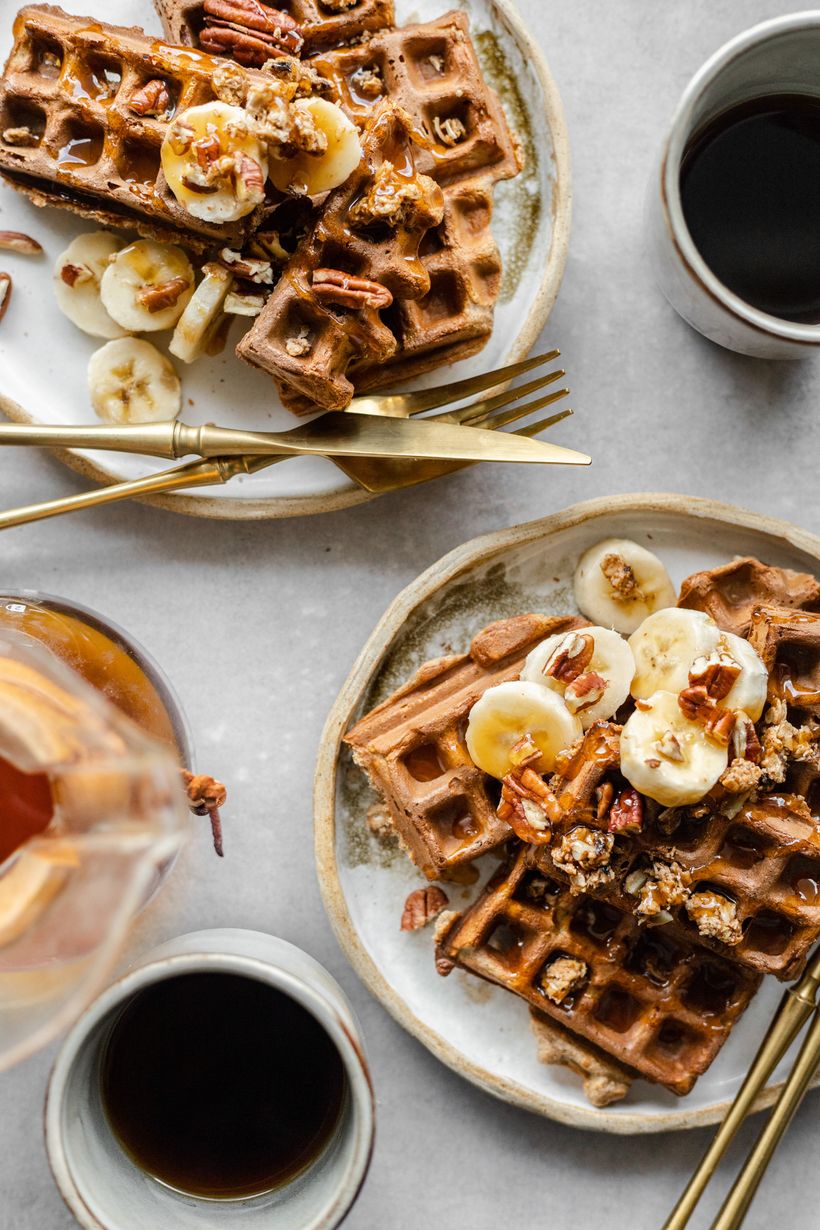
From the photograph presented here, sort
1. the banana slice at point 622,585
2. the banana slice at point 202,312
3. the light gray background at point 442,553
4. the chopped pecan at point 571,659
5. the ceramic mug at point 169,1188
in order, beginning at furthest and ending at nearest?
the light gray background at point 442,553
the banana slice at point 622,585
the banana slice at point 202,312
the chopped pecan at point 571,659
the ceramic mug at point 169,1188

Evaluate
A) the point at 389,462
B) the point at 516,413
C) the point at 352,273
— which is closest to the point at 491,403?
the point at 516,413

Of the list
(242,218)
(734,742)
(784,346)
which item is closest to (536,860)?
(734,742)

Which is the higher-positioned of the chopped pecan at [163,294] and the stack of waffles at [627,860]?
the chopped pecan at [163,294]

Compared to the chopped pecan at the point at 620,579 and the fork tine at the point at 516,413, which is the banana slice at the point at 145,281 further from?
the chopped pecan at the point at 620,579

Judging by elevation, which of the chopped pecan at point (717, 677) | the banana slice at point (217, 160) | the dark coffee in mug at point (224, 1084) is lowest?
the dark coffee in mug at point (224, 1084)

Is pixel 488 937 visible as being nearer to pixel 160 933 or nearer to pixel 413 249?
pixel 160 933

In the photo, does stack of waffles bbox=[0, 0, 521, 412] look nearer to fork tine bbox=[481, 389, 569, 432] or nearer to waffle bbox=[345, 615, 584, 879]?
fork tine bbox=[481, 389, 569, 432]

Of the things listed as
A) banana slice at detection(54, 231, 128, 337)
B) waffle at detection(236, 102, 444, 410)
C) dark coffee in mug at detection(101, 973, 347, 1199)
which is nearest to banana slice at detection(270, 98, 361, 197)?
waffle at detection(236, 102, 444, 410)

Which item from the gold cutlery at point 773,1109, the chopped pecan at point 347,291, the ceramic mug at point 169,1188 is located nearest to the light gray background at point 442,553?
the gold cutlery at point 773,1109
